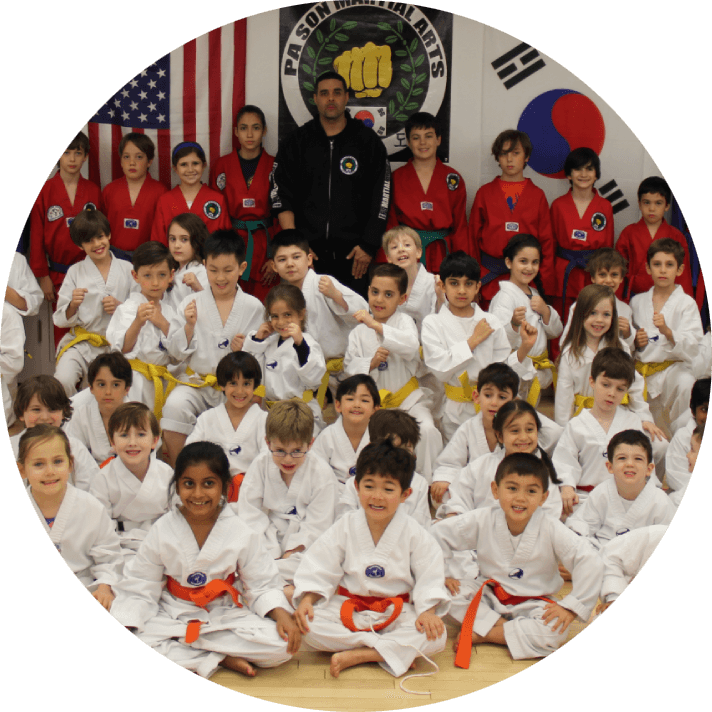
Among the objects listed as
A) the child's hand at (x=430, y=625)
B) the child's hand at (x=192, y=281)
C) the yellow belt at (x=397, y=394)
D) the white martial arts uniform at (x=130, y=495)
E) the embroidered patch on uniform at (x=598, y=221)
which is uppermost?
the embroidered patch on uniform at (x=598, y=221)

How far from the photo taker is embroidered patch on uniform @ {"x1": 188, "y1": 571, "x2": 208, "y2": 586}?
4336 millimetres

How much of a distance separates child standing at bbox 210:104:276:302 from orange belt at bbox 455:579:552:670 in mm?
2723

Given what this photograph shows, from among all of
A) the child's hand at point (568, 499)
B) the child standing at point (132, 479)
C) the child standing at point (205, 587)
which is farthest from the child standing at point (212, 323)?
the child's hand at point (568, 499)

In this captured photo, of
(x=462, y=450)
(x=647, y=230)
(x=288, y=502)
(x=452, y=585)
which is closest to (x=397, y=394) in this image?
(x=462, y=450)

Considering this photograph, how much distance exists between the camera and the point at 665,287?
5.78 m

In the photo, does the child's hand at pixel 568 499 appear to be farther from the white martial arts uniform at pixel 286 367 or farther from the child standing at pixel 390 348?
the white martial arts uniform at pixel 286 367

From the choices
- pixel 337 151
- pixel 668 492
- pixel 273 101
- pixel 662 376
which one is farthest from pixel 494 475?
pixel 273 101

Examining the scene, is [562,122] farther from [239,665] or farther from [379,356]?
[239,665]

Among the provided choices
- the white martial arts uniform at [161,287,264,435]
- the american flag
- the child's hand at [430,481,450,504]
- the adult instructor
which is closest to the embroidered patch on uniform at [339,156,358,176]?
the adult instructor

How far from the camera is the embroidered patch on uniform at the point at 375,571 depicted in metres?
4.35

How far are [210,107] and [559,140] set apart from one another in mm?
2330

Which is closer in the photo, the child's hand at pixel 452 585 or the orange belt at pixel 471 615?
the orange belt at pixel 471 615

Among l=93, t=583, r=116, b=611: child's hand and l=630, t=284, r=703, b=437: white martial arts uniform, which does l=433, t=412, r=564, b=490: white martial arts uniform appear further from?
l=93, t=583, r=116, b=611: child's hand

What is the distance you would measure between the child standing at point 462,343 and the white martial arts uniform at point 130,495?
1.64 m
